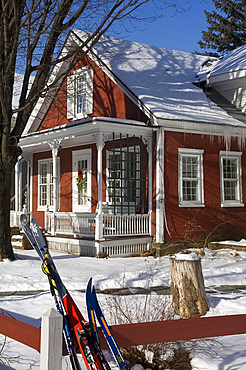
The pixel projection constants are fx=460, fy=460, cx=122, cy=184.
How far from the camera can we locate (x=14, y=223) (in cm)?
1866

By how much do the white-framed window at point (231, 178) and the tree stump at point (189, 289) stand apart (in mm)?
9126

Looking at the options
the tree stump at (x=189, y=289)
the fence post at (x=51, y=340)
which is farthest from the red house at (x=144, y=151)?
the fence post at (x=51, y=340)

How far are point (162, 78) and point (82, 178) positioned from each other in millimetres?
4656

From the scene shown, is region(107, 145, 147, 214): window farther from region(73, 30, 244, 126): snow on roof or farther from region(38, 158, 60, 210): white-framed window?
region(38, 158, 60, 210): white-framed window

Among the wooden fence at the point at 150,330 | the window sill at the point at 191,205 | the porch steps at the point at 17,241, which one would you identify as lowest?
the porch steps at the point at 17,241

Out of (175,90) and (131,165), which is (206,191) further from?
(175,90)

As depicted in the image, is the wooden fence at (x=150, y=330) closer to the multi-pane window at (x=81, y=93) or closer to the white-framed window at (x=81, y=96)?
the white-framed window at (x=81, y=96)

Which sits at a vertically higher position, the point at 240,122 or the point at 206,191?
the point at 240,122

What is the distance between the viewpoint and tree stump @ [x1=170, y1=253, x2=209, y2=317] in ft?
20.8

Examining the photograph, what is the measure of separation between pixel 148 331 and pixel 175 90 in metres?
13.9

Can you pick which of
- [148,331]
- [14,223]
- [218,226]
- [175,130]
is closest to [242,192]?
[218,226]

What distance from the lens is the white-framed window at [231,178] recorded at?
15.3m

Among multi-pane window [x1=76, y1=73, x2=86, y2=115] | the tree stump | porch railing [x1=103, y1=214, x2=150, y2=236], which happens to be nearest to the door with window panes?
multi-pane window [x1=76, y1=73, x2=86, y2=115]

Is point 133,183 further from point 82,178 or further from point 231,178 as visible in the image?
point 231,178
